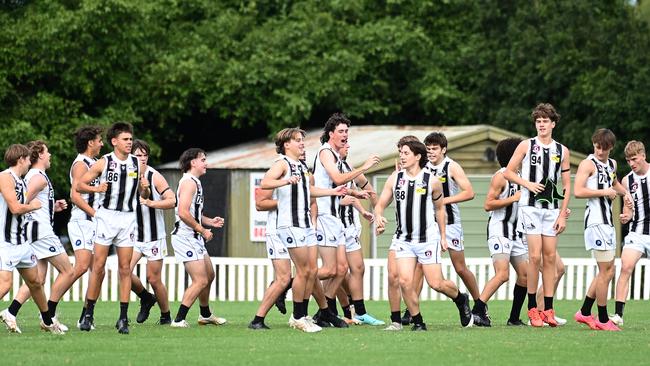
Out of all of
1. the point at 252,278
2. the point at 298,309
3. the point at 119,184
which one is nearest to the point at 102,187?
the point at 119,184

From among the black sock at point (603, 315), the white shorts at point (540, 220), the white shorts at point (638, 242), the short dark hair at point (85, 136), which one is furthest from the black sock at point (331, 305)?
the white shorts at point (638, 242)

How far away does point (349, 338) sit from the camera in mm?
15156

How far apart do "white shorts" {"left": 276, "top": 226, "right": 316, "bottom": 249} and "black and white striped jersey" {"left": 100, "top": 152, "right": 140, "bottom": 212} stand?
1.80 meters

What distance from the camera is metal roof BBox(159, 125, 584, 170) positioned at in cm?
3042

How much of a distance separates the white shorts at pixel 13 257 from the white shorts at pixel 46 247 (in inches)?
19.8

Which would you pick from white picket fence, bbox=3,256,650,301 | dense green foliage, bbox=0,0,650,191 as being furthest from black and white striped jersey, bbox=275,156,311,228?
dense green foliage, bbox=0,0,650,191

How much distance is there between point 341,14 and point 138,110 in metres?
6.48

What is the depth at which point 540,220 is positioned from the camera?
16.3 m

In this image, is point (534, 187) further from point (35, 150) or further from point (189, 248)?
point (35, 150)

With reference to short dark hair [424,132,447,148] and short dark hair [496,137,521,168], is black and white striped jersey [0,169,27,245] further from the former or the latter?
short dark hair [496,137,521,168]

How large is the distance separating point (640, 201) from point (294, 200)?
14.0 ft

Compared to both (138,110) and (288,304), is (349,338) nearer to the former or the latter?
(288,304)

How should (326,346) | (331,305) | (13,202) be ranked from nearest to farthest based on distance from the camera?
(326,346) → (13,202) → (331,305)

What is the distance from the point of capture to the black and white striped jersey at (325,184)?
1698cm
